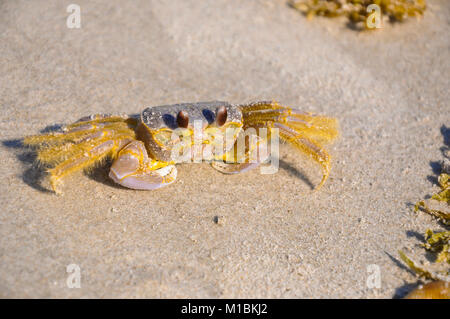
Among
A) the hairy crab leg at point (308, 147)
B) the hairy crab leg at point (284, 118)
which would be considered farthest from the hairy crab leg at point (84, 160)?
the hairy crab leg at point (308, 147)

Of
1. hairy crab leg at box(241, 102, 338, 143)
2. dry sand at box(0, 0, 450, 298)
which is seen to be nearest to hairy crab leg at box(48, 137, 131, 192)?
dry sand at box(0, 0, 450, 298)

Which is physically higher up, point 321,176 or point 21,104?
point 21,104

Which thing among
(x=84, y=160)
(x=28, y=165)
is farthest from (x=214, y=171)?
(x=28, y=165)

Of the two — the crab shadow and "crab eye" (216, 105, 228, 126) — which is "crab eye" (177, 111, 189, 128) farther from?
the crab shadow

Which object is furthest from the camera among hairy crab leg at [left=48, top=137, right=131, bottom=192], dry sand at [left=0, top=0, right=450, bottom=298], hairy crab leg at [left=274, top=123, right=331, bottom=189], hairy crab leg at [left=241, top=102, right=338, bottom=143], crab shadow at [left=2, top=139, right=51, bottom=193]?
hairy crab leg at [left=241, top=102, right=338, bottom=143]

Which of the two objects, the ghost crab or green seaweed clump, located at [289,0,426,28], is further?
green seaweed clump, located at [289,0,426,28]

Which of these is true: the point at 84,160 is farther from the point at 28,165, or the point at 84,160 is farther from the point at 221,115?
the point at 221,115
